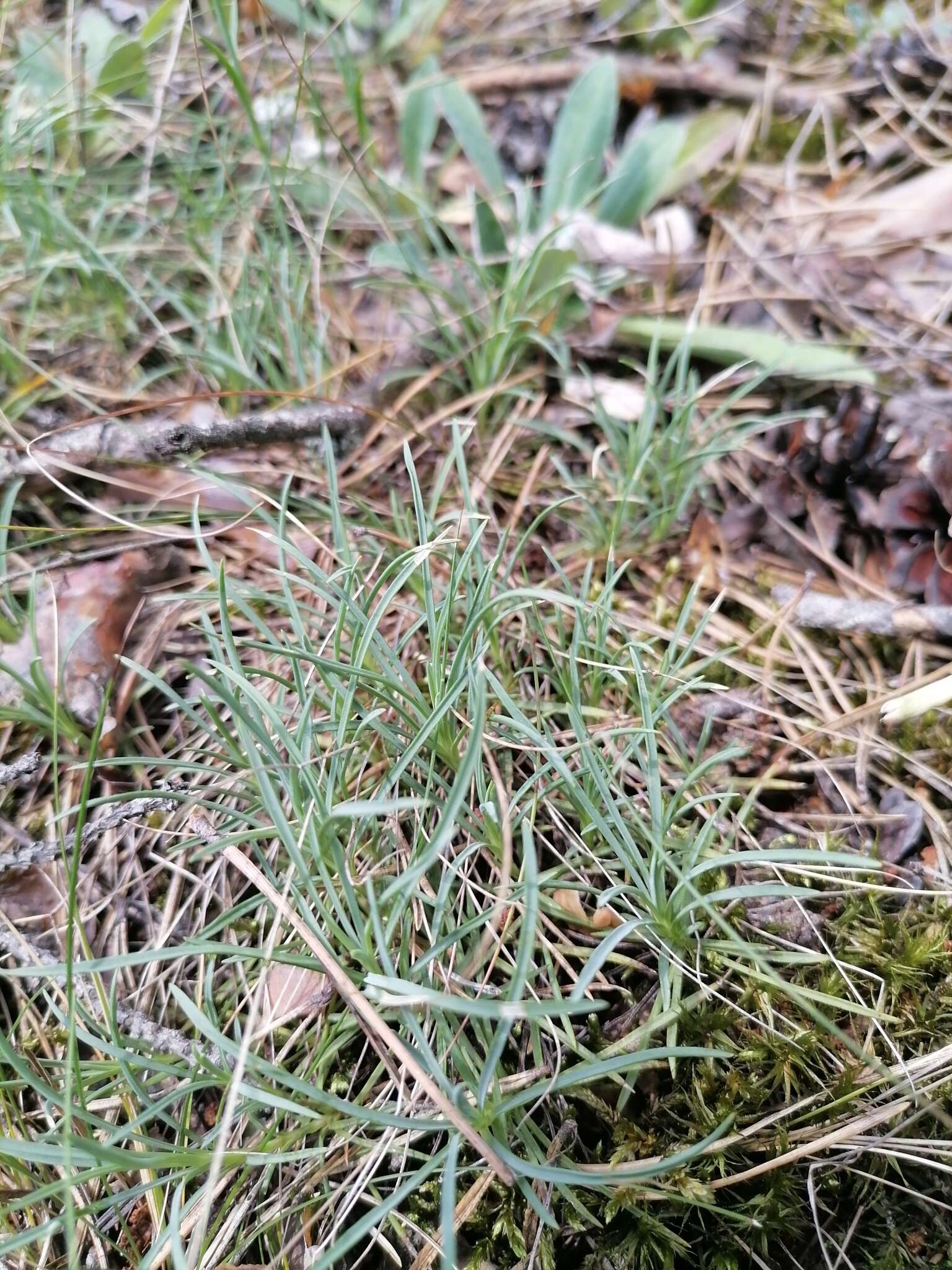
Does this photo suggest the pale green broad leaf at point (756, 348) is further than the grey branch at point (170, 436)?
Yes

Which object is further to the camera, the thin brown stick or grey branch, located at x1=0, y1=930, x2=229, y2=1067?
grey branch, located at x1=0, y1=930, x2=229, y2=1067

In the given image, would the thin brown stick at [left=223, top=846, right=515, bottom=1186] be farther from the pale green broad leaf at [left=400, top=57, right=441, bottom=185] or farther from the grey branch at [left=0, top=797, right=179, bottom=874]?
the pale green broad leaf at [left=400, top=57, right=441, bottom=185]

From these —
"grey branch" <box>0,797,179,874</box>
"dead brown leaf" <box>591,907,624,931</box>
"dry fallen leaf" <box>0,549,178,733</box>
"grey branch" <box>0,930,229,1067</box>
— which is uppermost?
"dry fallen leaf" <box>0,549,178,733</box>

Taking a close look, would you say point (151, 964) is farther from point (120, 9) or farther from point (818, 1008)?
point (120, 9)

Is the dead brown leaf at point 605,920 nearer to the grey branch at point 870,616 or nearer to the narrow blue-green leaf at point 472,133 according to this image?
the grey branch at point 870,616

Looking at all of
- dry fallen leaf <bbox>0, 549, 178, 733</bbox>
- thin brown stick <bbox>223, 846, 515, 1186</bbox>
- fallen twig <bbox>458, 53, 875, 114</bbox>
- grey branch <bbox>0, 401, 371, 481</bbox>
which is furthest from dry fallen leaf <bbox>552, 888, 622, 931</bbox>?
fallen twig <bbox>458, 53, 875, 114</bbox>

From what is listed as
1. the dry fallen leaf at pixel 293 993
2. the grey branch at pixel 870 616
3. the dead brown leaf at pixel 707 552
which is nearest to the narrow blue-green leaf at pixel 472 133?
the dead brown leaf at pixel 707 552
